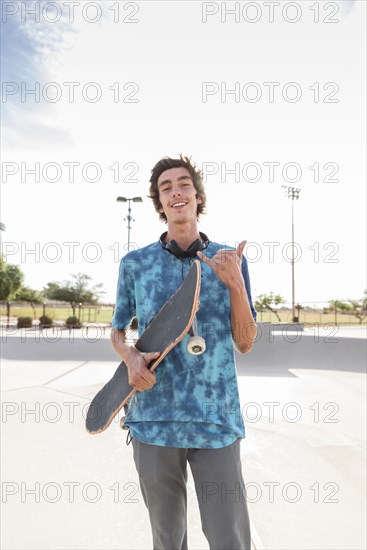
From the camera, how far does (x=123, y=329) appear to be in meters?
1.68

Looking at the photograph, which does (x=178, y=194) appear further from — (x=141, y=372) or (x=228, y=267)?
(x=141, y=372)

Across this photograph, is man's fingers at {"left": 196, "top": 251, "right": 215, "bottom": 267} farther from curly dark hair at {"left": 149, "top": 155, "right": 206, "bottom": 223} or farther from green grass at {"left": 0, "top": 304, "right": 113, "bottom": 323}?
green grass at {"left": 0, "top": 304, "right": 113, "bottom": 323}

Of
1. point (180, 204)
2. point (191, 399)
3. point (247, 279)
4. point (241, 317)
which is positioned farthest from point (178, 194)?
point (191, 399)

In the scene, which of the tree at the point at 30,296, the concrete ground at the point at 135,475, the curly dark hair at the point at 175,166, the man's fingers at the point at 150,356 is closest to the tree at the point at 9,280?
the tree at the point at 30,296

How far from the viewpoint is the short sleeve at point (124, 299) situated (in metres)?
1.62

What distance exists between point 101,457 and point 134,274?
2357 mm

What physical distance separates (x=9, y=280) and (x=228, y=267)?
1762 inches

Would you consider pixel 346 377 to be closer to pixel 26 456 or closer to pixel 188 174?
pixel 26 456

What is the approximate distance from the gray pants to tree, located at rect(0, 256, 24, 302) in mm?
42162

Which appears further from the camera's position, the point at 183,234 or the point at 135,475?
the point at 135,475

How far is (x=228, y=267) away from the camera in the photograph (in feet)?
4.73

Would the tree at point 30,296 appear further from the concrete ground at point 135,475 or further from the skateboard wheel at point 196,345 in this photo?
the skateboard wheel at point 196,345

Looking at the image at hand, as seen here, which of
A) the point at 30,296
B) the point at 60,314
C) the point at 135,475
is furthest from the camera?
the point at 30,296

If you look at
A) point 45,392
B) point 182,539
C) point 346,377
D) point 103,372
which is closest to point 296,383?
point 346,377
